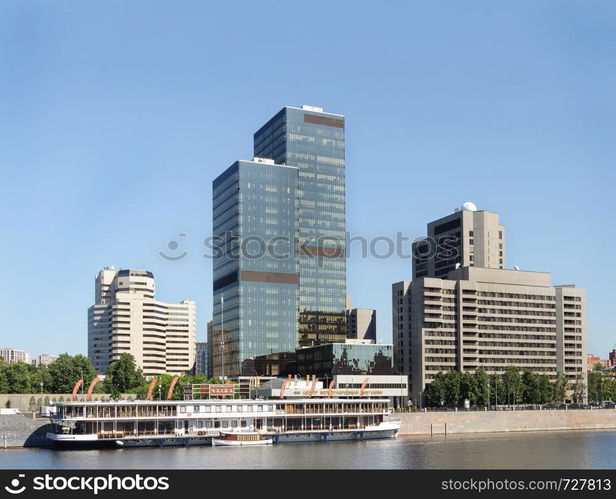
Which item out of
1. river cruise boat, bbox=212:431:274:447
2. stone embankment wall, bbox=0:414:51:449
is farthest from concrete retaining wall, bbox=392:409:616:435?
stone embankment wall, bbox=0:414:51:449

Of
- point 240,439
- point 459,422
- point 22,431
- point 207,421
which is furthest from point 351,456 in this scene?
point 459,422

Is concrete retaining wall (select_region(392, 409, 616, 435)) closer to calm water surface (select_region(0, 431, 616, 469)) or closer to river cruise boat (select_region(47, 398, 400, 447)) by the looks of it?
river cruise boat (select_region(47, 398, 400, 447))

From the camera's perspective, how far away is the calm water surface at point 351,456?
115 m

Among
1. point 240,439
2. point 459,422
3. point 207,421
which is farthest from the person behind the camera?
point 459,422

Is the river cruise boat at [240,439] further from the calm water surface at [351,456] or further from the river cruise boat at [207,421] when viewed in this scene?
the calm water surface at [351,456]

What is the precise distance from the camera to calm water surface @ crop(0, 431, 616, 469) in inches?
4530

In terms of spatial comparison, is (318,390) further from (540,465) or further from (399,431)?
(540,465)

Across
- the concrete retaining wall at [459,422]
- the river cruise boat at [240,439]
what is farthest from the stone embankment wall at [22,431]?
the concrete retaining wall at [459,422]

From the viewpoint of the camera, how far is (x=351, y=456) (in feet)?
Result: 413

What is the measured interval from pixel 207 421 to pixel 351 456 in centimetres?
3392

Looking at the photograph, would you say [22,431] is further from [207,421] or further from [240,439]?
[240,439]

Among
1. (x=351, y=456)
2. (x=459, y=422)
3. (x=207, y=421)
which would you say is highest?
(x=207, y=421)
